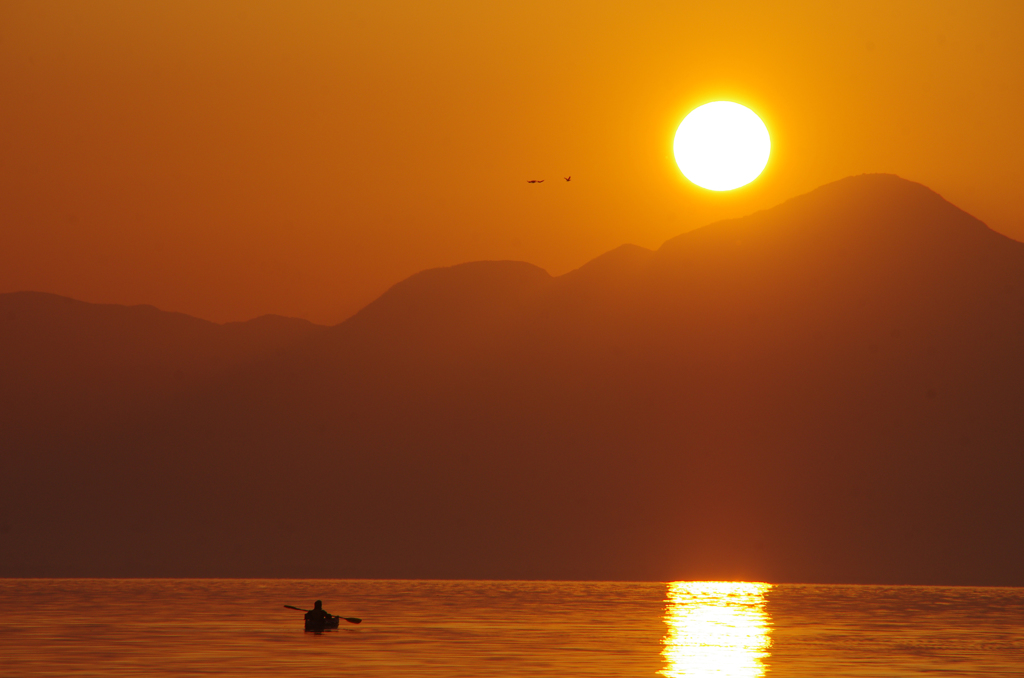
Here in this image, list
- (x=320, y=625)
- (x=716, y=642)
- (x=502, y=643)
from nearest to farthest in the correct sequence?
(x=502, y=643)
(x=320, y=625)
(x=716, y=642)

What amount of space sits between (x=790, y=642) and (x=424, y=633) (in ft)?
71.7

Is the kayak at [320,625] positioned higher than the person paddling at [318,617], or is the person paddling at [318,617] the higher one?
the person paddling at [318,617]

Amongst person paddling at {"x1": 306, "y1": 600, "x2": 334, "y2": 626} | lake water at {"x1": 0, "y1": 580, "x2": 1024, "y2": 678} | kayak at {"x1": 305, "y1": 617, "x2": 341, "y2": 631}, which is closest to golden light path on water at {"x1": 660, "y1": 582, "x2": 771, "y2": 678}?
lake water at {"x1": 0, "y1": 580, "x2": 1024, "y2": 678}

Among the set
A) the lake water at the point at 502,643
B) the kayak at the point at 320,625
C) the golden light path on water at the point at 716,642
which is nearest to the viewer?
the lake water at the point at 502,643

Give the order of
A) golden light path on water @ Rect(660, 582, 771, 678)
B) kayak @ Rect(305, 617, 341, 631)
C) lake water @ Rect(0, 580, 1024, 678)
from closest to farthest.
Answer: lake water @ Rect(0, 580, 1024, 678) → golden light path on water @ Rect(660, 582, 771, 678) → kayak @ Rect(305, 617, 341, 631)

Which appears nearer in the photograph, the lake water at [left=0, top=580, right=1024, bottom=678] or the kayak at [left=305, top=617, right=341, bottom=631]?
the lake water at [left=0, top=580, right=1024, bottom=678]

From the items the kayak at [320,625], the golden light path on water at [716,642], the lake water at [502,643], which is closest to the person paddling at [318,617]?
the kayak at [320,625]

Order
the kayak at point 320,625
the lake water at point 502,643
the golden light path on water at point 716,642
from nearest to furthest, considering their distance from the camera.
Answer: the lake water at point 502,643
the golden light path on water at point 716,642
the kayak at point 320,625

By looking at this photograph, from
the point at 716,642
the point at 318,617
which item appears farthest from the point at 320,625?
the point at 716,642

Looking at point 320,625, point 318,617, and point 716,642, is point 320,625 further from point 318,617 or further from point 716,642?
point 716,642

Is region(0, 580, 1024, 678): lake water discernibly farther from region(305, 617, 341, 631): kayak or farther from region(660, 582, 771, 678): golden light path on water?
region(305, 617, 341, 631): kayak

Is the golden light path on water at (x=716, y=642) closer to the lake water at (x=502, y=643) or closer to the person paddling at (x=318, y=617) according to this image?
the lake water at (x=502, y=643)

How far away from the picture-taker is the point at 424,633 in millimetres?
87062

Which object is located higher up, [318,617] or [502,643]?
[318,617]
